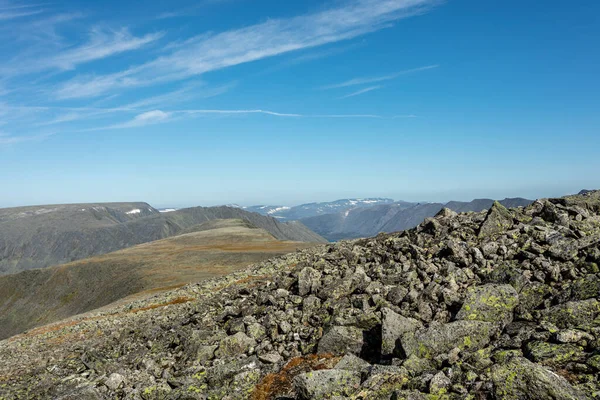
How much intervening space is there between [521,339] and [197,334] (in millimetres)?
14984

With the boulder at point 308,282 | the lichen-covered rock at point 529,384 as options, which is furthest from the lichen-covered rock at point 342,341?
the lichen-covered rock at point 529,384

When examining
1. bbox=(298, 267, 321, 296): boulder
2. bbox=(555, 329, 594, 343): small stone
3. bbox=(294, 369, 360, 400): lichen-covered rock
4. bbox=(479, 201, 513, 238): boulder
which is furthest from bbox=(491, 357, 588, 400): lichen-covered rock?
bbox=(479, 201, 513, 238): boulder

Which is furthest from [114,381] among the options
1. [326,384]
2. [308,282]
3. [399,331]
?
[399,331]

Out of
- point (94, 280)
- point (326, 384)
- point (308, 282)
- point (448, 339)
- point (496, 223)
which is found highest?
point (496, 223)

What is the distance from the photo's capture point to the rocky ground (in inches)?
427

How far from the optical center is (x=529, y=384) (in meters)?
9.09

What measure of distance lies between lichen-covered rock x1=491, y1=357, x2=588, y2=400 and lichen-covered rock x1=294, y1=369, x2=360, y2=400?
13.2 feet

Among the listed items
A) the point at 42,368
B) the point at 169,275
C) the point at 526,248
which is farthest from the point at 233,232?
the point at 526,248

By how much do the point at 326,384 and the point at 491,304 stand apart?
741 centimetres

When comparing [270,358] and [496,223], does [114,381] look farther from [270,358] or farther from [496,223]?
[496,223]

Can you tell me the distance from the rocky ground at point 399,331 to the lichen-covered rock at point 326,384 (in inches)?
1.5

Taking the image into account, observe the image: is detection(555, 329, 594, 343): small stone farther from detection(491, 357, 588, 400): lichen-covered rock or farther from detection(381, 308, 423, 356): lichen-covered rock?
detection(381, 308, 423, 356): lichen-covered rock

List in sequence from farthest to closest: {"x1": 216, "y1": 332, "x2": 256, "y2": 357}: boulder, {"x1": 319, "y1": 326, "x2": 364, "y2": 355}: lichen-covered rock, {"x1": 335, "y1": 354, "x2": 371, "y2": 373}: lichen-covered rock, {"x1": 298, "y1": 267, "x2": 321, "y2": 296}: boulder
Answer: {"x1": 298, "y1": 267, "x2": 321, "y2": 296}: boulder → {"x1": 216, "y1": 332, "x2": 256, "y2": 357}: boulder → {"x1": 319, "y1": 326, "x2": 364, "y2": 355}: lichen-covered rock → {"x1": 335, "y1": 354, "x2": 371, "y2": 373}: lichen-covered rock

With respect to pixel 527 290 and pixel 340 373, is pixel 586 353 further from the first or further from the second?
pixel 340 373
